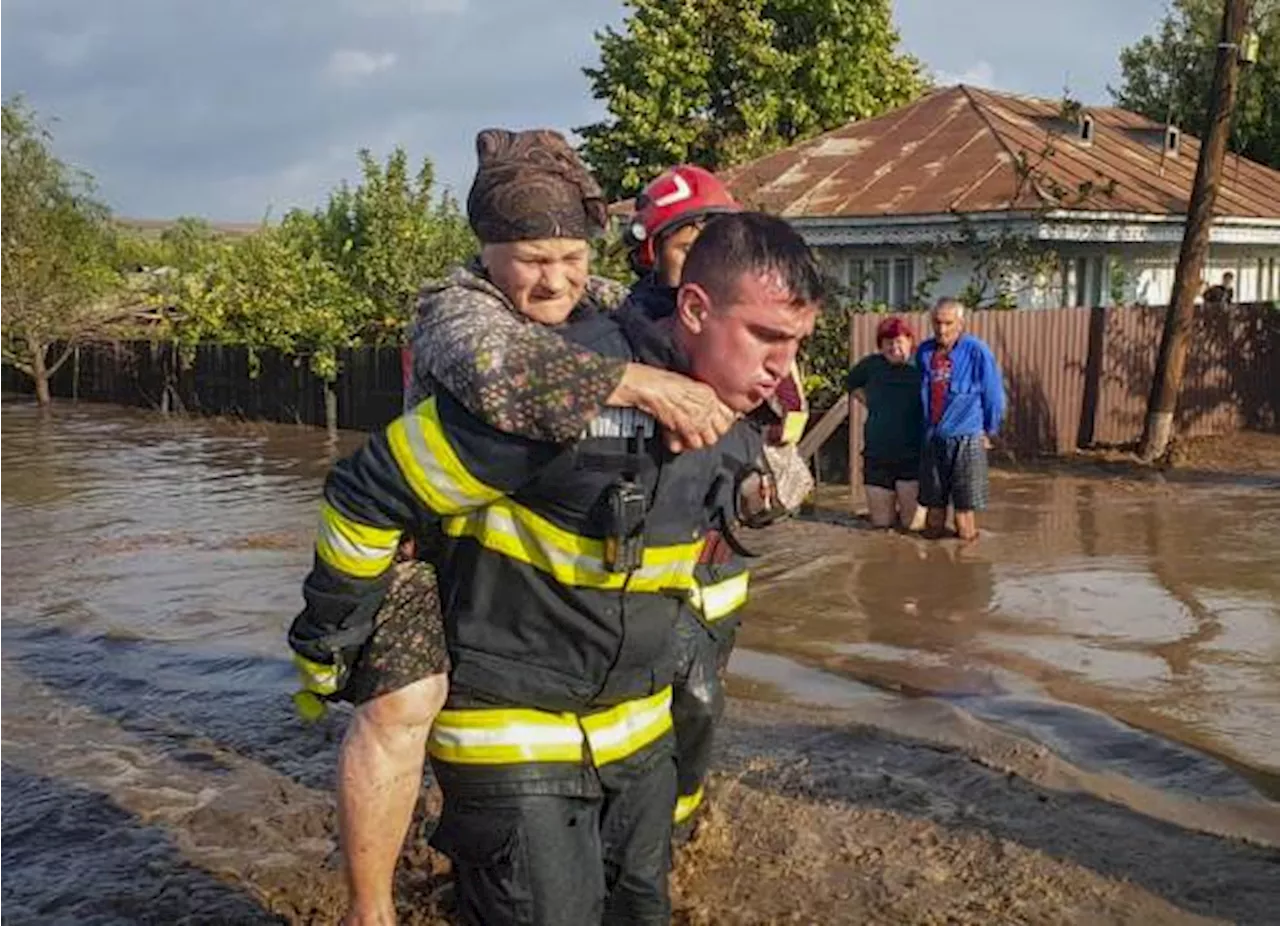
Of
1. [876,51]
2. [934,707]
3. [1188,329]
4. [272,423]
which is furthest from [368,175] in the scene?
[934,707]

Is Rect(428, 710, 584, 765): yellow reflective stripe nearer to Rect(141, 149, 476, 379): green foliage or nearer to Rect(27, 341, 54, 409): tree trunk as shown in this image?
Rect(141, 149, 476, 379): green foliage

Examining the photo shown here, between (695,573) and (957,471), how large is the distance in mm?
6907

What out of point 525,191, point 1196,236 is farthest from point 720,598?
point 1196,236

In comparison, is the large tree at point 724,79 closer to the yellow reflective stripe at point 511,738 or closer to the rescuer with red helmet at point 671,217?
the rescuer with red helmet at point 671,217

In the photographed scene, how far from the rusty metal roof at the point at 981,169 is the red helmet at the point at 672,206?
626 inches

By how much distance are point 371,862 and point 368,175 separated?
2106cm

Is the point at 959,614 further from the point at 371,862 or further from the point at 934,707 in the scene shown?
the point at 371,862

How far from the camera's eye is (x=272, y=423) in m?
22.2

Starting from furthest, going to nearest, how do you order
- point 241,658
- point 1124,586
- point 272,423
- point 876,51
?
point 876,51 < point 272,423 < point 1124,586 < point 241,658

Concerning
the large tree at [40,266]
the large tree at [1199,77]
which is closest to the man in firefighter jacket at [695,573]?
the large tree at [40,266]

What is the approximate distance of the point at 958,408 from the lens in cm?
1064

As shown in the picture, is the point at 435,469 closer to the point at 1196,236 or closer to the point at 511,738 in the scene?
the point at 511,738

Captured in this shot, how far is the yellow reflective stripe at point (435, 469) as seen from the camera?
252 cm

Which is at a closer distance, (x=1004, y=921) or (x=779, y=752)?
(x=1004, y=921)
